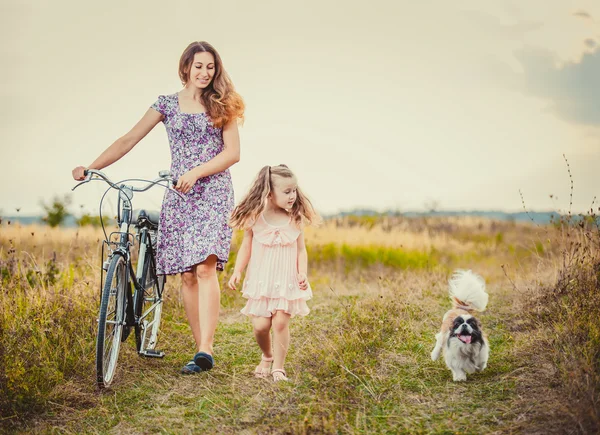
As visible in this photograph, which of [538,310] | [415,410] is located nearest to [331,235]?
[538,310]

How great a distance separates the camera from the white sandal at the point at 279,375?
4666mm

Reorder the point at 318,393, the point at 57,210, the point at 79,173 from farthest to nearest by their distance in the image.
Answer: the point at 57,210 → the point at 79,173 → the point at 318,393

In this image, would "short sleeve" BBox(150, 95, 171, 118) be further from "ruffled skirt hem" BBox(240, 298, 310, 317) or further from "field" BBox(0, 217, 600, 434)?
"field" BBox(0, 217, 600, 434)

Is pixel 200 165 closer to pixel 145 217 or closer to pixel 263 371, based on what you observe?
pixel 145 217

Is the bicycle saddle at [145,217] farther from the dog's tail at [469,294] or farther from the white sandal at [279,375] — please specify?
the dog's tail at [469,294]

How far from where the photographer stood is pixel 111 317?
4664 millimetres

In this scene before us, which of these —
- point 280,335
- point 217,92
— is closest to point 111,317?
point 280,335

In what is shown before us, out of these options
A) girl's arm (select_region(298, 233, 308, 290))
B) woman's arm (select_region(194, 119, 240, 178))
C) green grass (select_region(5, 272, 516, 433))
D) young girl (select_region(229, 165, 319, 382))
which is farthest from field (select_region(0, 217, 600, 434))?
woman's arm (select_region(194, 119, 240, 178))

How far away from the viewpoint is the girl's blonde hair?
Answer: 15.3 ft

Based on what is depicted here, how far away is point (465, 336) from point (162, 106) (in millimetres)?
3001

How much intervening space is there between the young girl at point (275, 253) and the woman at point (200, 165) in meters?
0.32

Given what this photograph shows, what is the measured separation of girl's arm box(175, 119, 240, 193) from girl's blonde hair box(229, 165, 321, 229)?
32 centimetres

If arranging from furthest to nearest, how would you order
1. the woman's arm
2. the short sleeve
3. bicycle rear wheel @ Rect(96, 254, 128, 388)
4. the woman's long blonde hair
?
the short sleeve → the woman's long blonde hair → the woman's arm → bicycle rear wheel @ Rect(96, 254, 128, 388)

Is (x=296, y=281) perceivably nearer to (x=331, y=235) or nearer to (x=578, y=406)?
(x=578, y=406)
